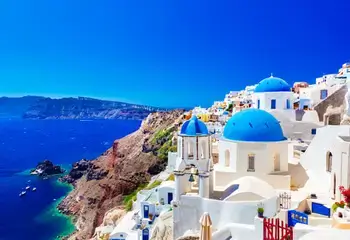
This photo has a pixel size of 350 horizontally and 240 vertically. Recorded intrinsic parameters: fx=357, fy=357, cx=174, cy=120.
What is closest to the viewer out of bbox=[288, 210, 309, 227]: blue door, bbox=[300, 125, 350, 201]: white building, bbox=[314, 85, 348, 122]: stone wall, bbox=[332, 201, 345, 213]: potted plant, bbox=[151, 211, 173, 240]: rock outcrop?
bbox=[332, 201, 345, 213]: potted plant

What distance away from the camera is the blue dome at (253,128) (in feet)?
56.2

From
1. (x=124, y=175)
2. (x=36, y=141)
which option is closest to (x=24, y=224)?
(x=124, y=175)

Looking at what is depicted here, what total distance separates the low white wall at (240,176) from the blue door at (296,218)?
9.37 feet

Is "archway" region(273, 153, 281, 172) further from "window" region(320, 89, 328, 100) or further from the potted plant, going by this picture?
"window" region(320, 89, 328, 100)

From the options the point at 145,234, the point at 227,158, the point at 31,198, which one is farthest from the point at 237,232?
the point at 31,198

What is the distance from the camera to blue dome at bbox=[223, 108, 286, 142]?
1714 cm

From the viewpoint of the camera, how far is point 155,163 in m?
46.7

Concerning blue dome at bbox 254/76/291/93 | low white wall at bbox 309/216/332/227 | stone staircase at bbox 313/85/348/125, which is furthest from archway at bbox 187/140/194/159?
blue dome at bbox 254/76/291/93

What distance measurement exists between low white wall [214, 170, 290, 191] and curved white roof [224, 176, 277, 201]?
0.78m

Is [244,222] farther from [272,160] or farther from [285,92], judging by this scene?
[285,92]

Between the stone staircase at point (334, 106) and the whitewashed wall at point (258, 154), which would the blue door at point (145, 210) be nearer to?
the whitewashed wall at point (258, 154)

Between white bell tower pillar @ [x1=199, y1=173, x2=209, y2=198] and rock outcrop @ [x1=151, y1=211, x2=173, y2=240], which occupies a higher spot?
white bell tower pillar @ [x1=199, y1=173, x2=209, y2=198]

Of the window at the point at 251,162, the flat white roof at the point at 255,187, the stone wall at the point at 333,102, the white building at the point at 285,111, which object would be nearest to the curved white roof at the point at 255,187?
the flat white roof at the point at 255,187

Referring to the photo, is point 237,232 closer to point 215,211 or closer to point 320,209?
point 215,211
